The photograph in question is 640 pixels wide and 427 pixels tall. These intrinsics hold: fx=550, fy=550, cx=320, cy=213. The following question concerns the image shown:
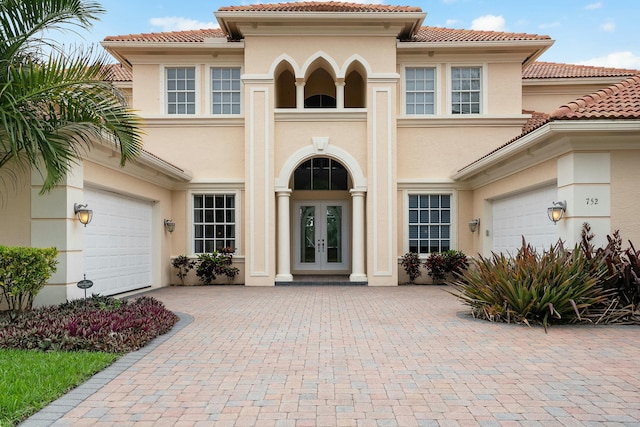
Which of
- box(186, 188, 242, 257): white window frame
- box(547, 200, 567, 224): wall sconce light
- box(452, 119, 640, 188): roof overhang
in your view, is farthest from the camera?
box(186, 188, 242, 257): white window frame

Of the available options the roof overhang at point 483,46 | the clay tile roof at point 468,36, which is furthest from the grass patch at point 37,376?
the clay tile roof at point 468,36

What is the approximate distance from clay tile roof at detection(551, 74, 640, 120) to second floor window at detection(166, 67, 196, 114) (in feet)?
36.8

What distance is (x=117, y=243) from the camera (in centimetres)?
1343

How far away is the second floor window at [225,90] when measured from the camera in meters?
17.5

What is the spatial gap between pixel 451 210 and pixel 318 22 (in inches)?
279

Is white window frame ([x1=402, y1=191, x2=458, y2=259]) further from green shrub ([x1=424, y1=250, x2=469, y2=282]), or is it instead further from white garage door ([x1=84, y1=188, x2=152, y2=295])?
white garage door ([x1=84, y1=188, x2=152, y2=295])

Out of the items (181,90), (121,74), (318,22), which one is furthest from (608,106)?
(121,74)

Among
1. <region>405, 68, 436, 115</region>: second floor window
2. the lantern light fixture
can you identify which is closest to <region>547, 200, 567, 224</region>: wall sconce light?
the lantern light fixture

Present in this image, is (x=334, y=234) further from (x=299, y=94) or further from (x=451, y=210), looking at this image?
(x=299, y=94)

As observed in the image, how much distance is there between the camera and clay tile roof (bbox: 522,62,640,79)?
19.7 meters

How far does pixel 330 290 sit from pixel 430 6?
878cm

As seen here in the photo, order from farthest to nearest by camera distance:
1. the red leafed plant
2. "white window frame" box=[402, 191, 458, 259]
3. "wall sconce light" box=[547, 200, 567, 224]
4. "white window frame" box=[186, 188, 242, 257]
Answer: "white window frame" box=[402, 191, 458, 259] < "white window frame" box=[186, 188, 242, 257] < "wall sconce light" box=[547, 200, 567, 224] < the red leafed plant

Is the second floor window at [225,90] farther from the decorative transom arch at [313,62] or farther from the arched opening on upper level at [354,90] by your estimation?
the arched opening on upper level at [354,90]

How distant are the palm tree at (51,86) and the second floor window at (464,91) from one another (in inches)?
450
